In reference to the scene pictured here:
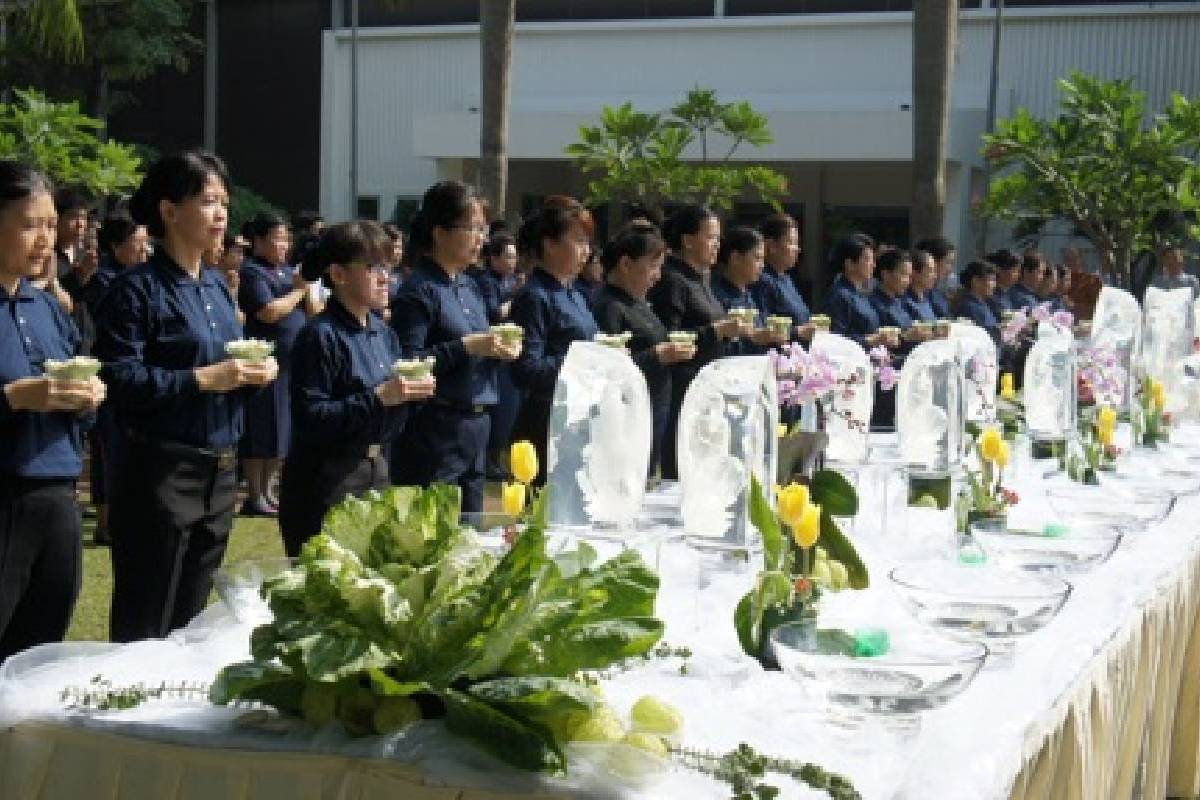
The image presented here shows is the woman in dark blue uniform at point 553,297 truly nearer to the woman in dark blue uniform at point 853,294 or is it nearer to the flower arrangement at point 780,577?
the woman in dark blue uniform at point 853,294

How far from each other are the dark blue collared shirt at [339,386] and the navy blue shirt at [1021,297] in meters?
7.66

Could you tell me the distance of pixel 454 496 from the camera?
2.00 meters

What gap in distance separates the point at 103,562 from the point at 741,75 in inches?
712

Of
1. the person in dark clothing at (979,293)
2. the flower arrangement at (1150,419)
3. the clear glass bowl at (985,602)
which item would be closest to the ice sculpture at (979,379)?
the flower arrangement at (1150,419)

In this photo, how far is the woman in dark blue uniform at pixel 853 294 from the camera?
26.6 ft

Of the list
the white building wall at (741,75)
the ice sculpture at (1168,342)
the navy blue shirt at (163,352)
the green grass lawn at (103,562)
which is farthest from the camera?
the white building wall at (741,75)

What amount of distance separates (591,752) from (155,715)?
0.54 metres

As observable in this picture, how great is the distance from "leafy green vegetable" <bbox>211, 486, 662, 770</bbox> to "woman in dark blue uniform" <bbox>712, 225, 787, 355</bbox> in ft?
15.9

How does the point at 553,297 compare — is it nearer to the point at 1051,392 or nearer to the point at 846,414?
the point at 1051,392

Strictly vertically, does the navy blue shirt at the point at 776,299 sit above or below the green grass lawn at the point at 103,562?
above

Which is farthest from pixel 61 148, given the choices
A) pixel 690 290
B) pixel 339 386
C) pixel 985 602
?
pixel 985 602

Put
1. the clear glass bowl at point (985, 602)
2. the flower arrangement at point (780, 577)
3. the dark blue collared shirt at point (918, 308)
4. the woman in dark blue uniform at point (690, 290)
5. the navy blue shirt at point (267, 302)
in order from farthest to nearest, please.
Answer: the dark blue collared shirt at point (918, 308), the navy blue shirt at point (267, 302), the woman in dark blue uniform at point (690, 290), the clear glass bowl at point (985, 602), the flower arrangement at point (780, 577)

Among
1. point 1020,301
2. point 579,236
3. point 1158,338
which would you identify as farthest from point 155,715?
point 1020,301

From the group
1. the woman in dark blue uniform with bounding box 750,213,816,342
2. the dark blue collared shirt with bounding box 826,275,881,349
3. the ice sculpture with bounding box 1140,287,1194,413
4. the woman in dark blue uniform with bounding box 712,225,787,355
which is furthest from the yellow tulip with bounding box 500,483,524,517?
the dark blue collared shirt with bounding box 826,275,881,349
